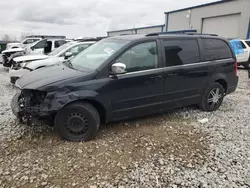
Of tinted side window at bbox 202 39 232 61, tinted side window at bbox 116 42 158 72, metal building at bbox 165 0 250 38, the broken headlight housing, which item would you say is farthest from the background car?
the broken headlight housing

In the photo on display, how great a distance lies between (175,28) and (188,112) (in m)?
25.4

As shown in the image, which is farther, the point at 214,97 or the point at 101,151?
the point at 214,97

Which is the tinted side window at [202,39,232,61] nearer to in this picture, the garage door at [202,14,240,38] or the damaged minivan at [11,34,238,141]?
the damaged minivan at [11,34,238,141]

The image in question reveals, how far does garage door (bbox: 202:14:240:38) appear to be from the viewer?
1986 centimetres

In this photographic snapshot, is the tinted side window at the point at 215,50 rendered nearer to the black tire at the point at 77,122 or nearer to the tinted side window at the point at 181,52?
the tinted side window at the point at 181,52

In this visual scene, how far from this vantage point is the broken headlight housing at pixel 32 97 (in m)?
3.43

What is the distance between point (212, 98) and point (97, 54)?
280 centimetres

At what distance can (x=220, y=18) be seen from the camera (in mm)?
21266

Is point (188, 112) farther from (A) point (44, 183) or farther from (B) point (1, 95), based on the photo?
(B) point (1, 95)

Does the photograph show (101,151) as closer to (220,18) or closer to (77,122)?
(77,122)

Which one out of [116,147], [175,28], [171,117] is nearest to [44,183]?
[116,147]

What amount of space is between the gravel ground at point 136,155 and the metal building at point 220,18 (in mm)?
17601

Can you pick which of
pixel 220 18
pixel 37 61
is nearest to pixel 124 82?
pixel 37 61

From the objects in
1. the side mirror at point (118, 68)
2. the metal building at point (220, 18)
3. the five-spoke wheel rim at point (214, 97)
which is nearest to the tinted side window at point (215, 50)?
the five-spoke wheel rim at point (214, 97)
